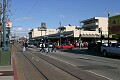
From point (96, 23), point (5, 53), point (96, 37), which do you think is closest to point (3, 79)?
point (5, 53)

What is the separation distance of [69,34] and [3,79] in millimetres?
80616

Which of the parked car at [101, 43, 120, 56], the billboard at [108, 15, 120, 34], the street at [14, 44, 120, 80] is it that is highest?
the billboard at [108, 15, 120, 34]

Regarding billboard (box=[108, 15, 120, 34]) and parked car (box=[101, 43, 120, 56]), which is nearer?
parked car (box=[101, 43, 120, 56])

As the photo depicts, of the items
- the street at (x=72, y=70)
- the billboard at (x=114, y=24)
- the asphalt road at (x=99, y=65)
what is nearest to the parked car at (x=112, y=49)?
the asphalt road at (x=99, y=65)

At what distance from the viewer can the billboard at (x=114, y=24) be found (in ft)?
139

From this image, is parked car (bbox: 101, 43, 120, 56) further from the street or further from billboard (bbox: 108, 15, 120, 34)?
billboard (bbox: 108, 15, 120, 34)

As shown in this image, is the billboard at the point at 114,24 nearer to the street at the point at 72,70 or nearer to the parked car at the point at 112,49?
the parked car at the point at 112,49

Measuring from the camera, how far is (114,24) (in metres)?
43.7

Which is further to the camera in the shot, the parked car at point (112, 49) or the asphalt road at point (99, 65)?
the parked car at point (112, 49)

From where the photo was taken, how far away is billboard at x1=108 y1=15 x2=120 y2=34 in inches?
1672

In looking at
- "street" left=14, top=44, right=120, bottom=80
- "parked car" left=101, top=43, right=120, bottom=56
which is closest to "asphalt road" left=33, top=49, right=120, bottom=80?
"street" left=14, top=44, right=120, bottom=80

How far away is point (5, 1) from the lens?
21.3 m

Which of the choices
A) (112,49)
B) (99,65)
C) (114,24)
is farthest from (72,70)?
(114,24)

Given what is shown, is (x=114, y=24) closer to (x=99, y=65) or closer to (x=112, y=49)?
(x=112, y=49)
